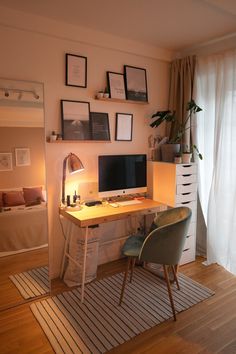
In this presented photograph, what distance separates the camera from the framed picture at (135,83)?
305 centimetres

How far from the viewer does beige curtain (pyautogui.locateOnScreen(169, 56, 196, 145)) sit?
315 cm

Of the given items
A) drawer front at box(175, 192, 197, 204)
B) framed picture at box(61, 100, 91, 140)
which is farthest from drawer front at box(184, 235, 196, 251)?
framed picture at box(61, 100, 91, 140)

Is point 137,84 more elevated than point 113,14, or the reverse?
point 113,14

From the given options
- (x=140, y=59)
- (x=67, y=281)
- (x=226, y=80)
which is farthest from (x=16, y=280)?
(x=226, y=80)

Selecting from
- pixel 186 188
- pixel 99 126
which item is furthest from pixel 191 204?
pixel 99 126

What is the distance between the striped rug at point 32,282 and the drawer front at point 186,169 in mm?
1699

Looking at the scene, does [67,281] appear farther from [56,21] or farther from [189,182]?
[56,21]

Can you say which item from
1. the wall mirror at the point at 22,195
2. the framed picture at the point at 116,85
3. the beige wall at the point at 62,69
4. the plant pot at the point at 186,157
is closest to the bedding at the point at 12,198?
the wall mirror at the point at 22,195

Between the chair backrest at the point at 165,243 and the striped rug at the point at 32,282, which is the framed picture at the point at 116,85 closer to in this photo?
the chair backrest at the point at 165,243

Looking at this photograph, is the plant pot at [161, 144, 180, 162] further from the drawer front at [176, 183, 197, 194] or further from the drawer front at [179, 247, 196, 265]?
the drawer front at [179, 247, 196, 265]

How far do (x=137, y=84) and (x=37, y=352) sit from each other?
2.73m

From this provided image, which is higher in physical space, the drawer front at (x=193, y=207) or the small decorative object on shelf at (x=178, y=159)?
the small decorative object on shelf at (x=178, y=159)

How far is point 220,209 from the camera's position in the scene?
3016 mm

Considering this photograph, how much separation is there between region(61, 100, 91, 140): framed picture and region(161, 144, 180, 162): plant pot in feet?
3.07
